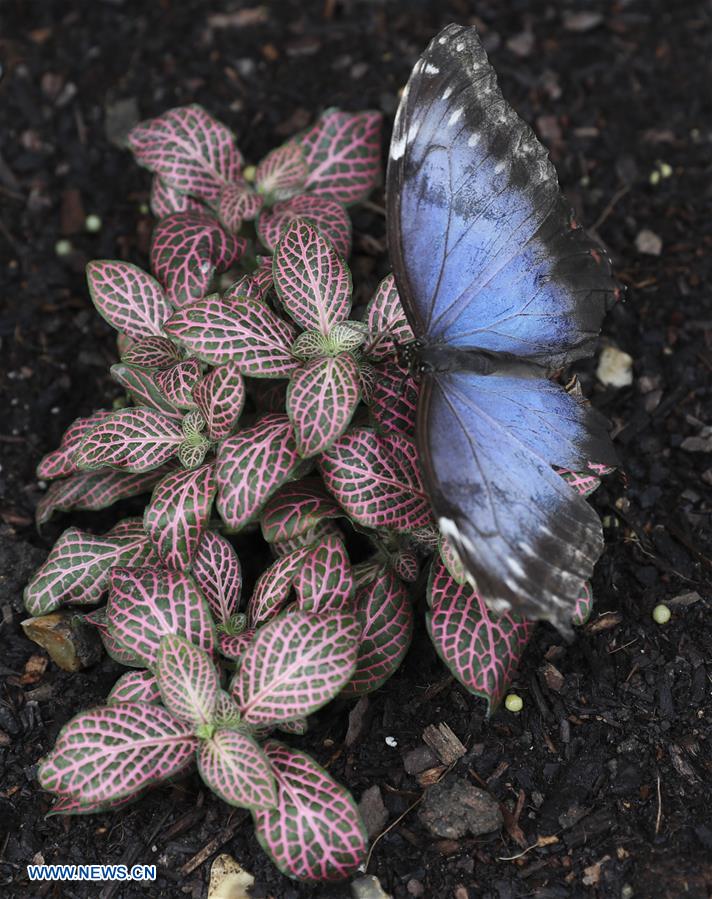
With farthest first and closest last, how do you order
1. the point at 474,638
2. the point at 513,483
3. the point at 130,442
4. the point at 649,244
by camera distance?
the point at 649,244, the point at 130,442, the point at 474,638, the point at 513,483

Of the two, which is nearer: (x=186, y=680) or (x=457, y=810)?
(x=186, y=680)

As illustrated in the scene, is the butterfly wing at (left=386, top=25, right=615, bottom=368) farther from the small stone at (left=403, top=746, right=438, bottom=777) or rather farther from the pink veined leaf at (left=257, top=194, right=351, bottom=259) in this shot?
the small stone at (left=403, top=746, right=438, bottom=777)

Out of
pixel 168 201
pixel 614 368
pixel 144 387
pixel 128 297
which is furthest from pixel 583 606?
pixel 168 201

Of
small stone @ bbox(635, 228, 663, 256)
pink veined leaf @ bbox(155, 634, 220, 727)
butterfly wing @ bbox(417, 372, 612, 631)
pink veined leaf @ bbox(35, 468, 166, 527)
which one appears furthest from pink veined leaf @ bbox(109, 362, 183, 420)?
small stone @ bbox(635, 228, 663, 256)

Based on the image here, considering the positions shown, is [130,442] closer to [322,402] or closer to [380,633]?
[322,402]

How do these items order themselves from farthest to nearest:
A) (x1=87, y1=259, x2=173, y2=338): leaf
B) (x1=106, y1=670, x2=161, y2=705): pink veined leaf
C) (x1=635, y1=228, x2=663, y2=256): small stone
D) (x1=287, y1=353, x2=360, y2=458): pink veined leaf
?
(x1=635, y1=228, x2=663, y2=256): small stone → (x1=87, y1=259, x2=173, y2=338): leaf → (x1=106, y1=670, x2=161, y2=705): pink veined leaf → (x1=287, y1=353, x2=360, y2=458): pink veined leaf

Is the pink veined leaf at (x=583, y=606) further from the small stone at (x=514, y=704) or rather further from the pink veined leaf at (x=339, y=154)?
the pink veined leaf at (x=339, y=154)
